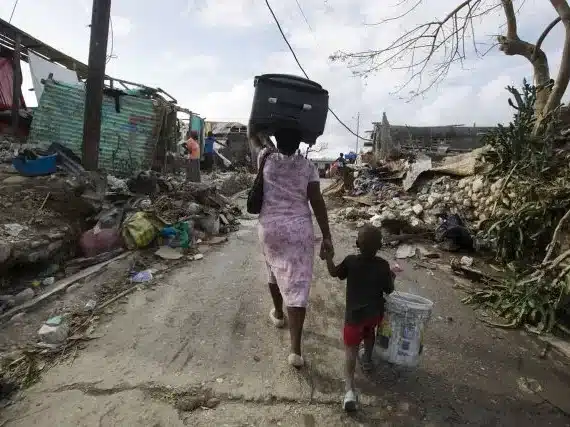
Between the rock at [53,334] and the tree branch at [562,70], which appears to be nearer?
the rock at [53,334]

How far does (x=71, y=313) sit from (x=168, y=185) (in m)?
3.75

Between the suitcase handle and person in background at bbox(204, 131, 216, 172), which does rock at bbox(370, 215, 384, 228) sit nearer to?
the suitcase handle

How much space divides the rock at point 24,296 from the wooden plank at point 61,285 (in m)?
0.12

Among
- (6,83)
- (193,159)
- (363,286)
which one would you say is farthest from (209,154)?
(363,286)

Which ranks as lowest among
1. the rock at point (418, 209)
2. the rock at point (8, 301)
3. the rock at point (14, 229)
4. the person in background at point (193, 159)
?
the rock at point (8, 301)

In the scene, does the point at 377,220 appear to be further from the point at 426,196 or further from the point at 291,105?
the point at 291,105

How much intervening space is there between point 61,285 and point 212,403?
227 cm

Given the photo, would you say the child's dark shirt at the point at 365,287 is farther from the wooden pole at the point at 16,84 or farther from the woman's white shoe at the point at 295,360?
the wooden pole at the point at 16,84

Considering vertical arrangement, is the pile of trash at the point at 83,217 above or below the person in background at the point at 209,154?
below

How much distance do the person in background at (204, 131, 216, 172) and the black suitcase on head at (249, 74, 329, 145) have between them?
1194 cm

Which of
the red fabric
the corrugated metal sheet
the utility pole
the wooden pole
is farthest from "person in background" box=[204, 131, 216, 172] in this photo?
the utility pole

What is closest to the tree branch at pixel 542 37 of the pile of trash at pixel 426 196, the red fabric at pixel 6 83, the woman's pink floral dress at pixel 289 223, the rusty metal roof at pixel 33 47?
the pile of trash at pixel 426 196

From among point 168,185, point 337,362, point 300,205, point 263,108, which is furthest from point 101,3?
point 337,362

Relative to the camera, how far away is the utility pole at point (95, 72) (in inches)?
220
